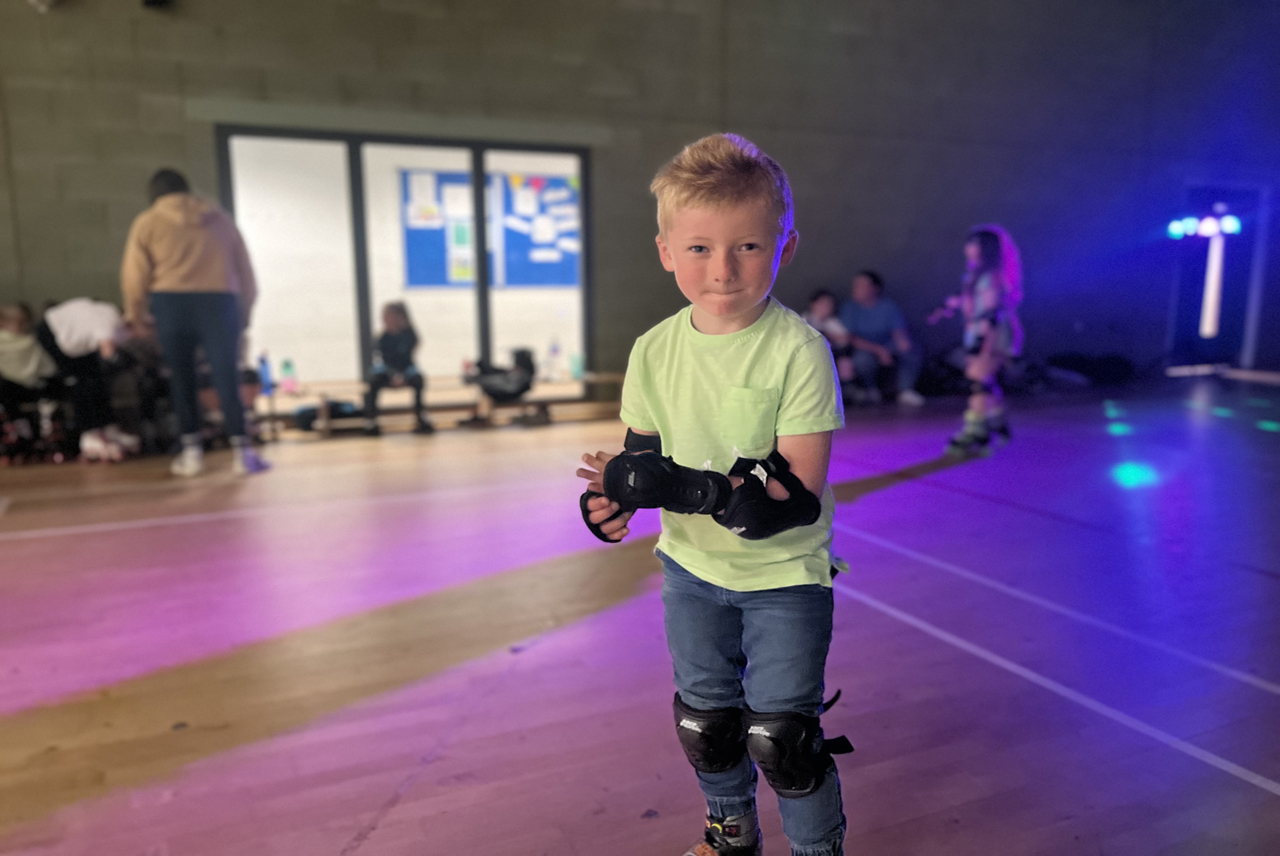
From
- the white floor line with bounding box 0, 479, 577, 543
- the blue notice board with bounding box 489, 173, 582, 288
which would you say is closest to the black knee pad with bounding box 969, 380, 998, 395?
the white floor line with bounding box 0, 479, 577, 543

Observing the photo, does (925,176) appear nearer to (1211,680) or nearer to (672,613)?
(1211,680)

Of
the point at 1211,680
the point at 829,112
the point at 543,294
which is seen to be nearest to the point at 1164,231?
the point at 829,112

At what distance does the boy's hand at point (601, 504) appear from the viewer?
56.0 inches

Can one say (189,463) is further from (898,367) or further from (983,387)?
(898,367)

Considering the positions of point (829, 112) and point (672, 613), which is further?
point (829, 112)

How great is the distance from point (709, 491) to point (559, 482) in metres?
4.08

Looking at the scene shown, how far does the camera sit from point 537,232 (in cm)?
921

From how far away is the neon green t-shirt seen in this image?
1427 mm

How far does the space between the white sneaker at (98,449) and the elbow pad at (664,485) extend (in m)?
5.93

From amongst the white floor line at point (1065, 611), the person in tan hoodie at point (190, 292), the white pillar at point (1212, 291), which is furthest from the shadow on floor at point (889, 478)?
the white pillar at point (1212, 291)

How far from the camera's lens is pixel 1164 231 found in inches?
458

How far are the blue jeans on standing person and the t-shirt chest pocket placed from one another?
5036 mm

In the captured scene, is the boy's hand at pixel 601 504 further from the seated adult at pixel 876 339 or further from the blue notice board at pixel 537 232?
the seated adult at pixel 876 339

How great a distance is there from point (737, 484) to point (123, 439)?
20.3 ft
